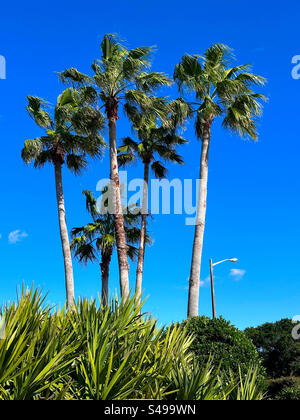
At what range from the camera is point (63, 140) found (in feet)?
76.8

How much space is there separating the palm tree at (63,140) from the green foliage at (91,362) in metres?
14.9

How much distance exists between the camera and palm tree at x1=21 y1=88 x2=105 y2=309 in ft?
73.5

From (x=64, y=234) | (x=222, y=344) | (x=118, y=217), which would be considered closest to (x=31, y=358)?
(x=222, y=344)

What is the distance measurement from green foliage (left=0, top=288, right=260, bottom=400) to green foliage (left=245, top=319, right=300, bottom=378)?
4318 centimetres

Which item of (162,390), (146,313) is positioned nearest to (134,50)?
(146,313)

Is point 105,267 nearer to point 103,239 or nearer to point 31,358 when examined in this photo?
point 103,239

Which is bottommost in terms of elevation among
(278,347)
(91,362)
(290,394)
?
(290,394)

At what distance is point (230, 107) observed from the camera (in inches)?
816

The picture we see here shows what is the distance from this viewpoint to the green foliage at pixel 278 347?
50188 millimetres

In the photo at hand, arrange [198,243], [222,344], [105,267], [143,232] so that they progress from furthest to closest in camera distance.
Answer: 1. [105,267]
2. [143,232]
3. [198,243]
4. [222,344]

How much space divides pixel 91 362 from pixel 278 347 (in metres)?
51.3

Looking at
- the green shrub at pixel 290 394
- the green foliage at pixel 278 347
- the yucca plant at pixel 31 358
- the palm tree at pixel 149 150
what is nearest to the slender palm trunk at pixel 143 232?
the palm tree at pixel 149 150

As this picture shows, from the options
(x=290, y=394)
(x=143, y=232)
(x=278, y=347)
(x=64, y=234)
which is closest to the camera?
(x=290, y=394)

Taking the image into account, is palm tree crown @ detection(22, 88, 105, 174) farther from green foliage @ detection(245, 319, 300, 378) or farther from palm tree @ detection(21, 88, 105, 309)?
green foliage @ detection(245, 319, 300, 378)
